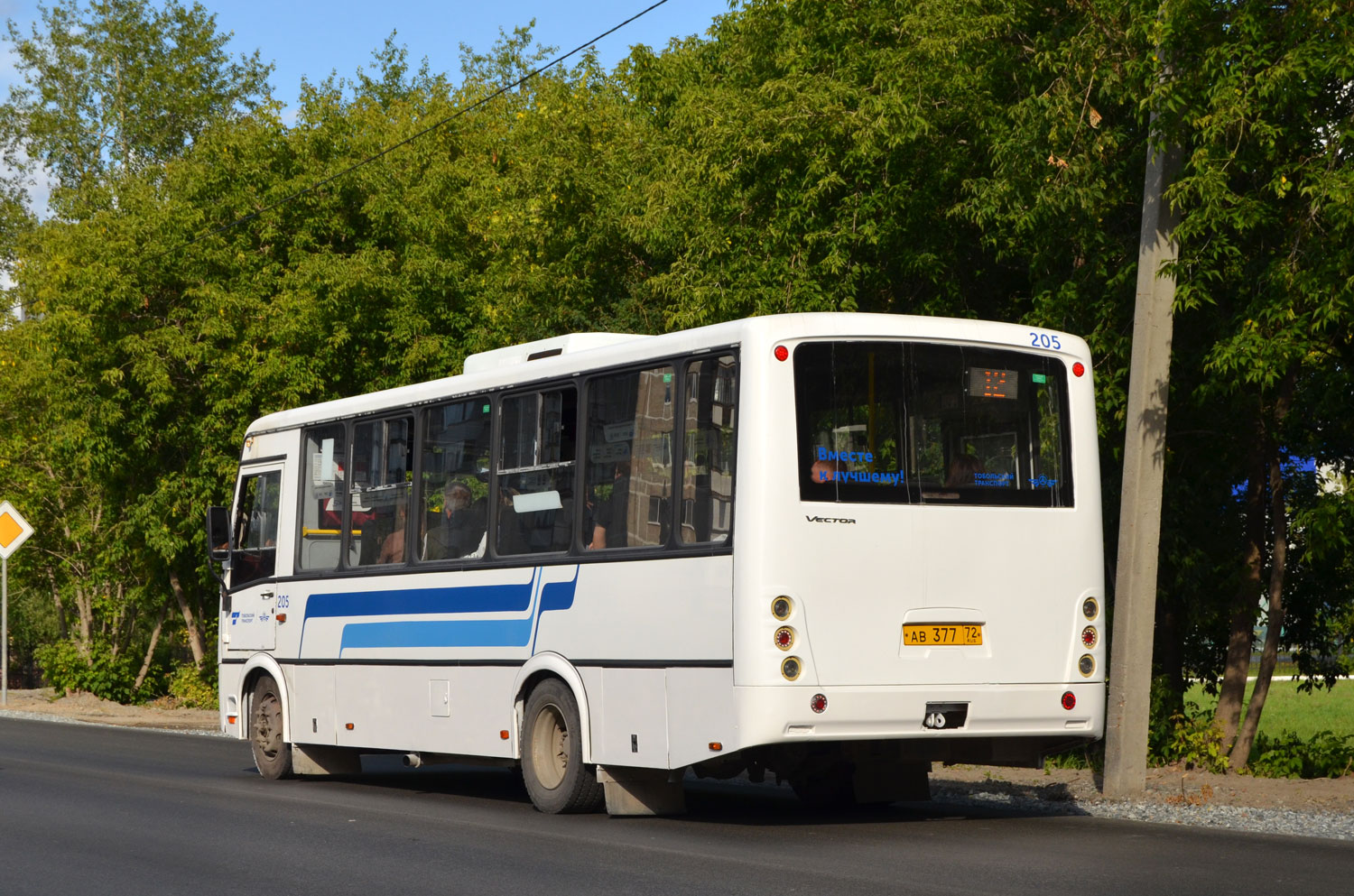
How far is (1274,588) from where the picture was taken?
1670cm

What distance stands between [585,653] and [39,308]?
28.8 metres

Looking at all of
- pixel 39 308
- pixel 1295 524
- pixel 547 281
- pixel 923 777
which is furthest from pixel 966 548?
pixel 39 308

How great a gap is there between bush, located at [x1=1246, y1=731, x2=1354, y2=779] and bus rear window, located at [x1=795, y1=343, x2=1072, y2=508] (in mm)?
6505

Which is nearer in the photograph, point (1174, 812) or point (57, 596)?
point (1174, 812)

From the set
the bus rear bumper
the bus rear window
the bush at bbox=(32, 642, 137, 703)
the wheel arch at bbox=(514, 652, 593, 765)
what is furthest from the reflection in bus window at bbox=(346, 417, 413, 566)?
the bush at bbox=(32, 642, 137, 703)

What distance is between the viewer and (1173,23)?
13.0m

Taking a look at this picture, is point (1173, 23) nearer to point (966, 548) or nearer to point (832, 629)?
point (966, 548)

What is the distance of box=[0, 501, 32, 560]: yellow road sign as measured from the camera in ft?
102

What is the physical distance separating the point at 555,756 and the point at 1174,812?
4.47 m

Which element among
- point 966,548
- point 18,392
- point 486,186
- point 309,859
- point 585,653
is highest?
point 486,186

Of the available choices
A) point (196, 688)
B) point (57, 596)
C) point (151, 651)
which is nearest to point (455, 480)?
point (196, 688)

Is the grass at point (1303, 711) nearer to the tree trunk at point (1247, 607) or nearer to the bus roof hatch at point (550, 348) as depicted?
the tree trunk at point (1247, 607)

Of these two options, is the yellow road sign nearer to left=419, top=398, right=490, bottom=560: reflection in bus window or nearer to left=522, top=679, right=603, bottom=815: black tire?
left=419, top=398, right=490, bottom=560: reflection in bus window

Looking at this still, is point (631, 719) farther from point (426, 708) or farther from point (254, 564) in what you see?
point (254, 564)
